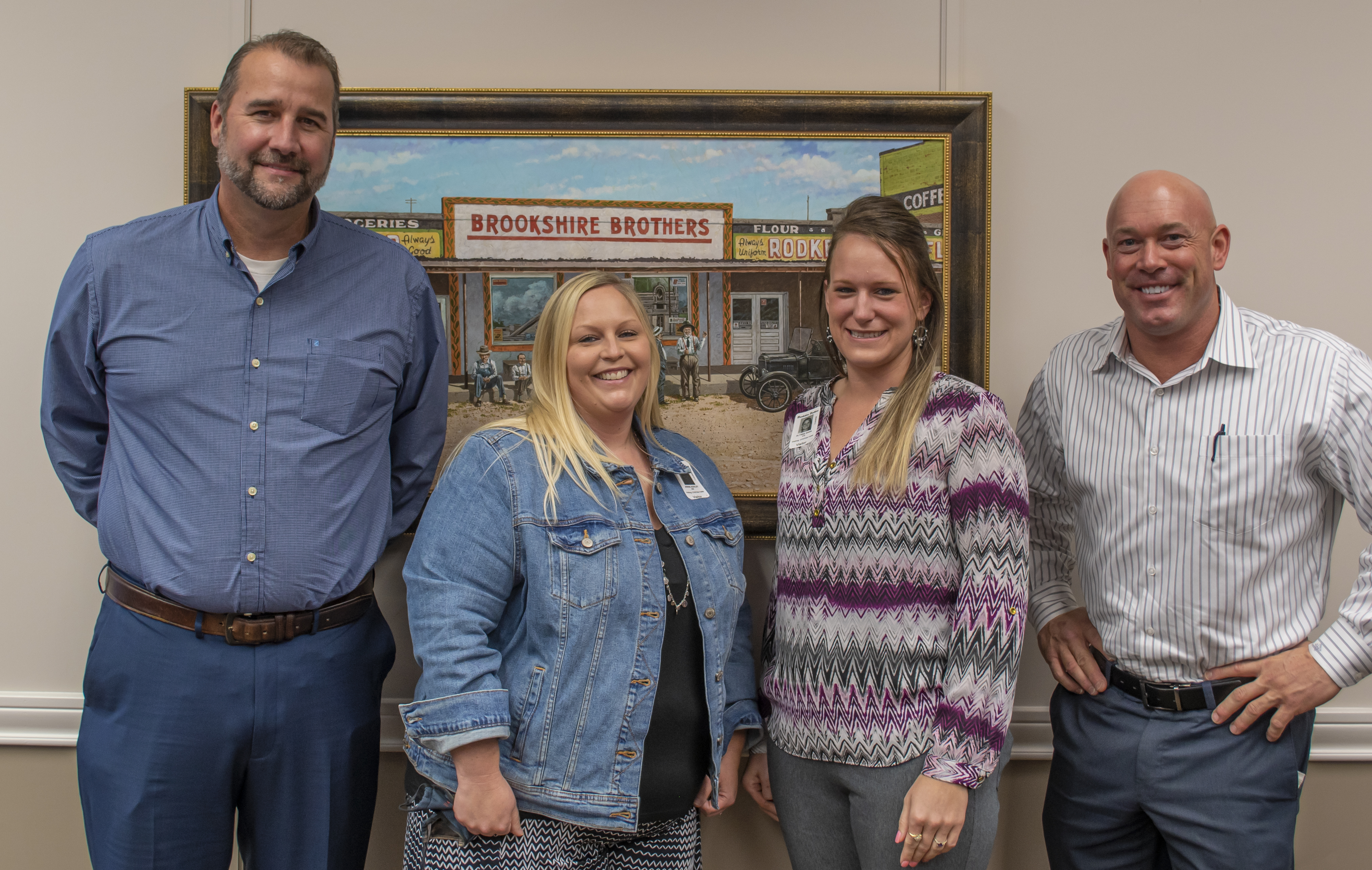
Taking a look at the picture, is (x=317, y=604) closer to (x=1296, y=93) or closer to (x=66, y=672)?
(x=66, y=672)

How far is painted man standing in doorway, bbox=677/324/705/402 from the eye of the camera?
7.31ft

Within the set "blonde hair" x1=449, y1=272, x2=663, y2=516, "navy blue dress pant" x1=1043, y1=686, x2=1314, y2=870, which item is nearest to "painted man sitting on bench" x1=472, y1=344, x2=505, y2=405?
"blonde hair" x1=449, y1=272, x2=663, y2=516

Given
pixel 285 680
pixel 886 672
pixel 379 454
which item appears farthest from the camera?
pixel 379 454

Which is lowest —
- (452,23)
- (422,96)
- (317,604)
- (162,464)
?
(317,604)

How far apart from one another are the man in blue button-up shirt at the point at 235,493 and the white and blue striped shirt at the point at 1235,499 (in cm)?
159

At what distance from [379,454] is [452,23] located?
47.4 inches

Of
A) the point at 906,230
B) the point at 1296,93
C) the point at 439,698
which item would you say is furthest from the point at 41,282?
the point at 1296,93

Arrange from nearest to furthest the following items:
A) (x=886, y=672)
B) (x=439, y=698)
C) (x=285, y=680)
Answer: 1. (x=439, y=698)
2. (x=886, y=672)
3. (x=285, y=680)

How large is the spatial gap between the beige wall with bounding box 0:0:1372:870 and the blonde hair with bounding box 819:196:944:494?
69 cm

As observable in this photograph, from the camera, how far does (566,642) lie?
153 cm

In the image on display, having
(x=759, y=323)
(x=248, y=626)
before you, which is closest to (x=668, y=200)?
(x=759, y=323)

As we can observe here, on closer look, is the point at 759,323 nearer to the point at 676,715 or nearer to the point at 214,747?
the point at 676,715

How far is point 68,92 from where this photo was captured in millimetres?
2172

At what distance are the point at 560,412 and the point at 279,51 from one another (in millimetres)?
915
